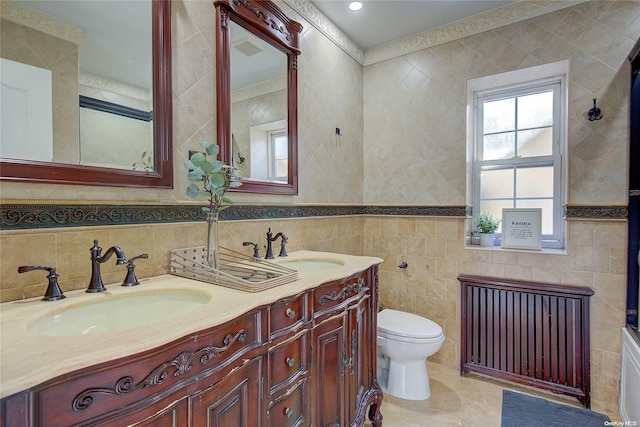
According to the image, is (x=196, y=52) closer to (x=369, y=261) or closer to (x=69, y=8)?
(x=69, y=8)

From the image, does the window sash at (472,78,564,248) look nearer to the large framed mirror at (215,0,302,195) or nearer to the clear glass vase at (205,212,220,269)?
the large framed mirror at (215,0,302,195)

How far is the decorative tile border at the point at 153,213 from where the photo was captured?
0.96 meters

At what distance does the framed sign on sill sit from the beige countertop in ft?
5.87

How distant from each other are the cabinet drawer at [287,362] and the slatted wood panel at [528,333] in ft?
5.40

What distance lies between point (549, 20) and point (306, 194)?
2012mm

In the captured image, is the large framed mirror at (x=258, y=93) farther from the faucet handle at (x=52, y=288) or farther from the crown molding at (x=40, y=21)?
the faucet handle at (x=52, y=288)

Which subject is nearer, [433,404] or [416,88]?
[433,404]

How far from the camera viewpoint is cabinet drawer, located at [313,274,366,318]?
4.14 feet

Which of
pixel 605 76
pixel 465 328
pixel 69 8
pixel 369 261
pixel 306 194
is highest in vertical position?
pixel 605 76

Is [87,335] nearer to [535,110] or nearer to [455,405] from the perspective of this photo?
[455,405]

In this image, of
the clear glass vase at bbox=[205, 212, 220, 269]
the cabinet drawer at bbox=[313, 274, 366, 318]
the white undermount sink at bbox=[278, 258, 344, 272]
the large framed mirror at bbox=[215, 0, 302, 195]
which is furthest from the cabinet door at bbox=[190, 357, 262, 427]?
the large framed mirror at bbox=[215, 0, 302, 195]

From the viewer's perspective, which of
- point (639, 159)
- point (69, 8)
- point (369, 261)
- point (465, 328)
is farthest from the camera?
point (465, 328)

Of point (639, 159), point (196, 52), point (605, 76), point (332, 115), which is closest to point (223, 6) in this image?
point (196, 52)

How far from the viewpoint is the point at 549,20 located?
82.5 inches
